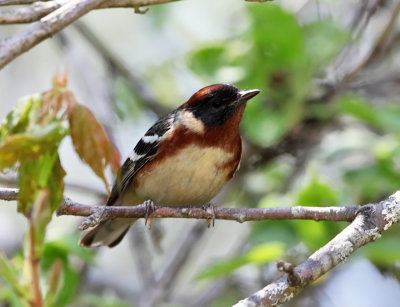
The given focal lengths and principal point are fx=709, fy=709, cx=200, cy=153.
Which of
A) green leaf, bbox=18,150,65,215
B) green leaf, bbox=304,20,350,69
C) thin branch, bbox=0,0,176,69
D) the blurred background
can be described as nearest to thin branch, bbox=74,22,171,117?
the blurred background

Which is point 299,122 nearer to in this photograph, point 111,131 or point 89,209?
point 111,131

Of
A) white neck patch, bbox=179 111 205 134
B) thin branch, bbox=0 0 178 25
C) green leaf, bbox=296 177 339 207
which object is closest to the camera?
thin branch, bbox=0 0 178 25

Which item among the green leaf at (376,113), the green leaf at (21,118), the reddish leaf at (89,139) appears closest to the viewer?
the green leaf at (21,118)

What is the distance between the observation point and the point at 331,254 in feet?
8.05

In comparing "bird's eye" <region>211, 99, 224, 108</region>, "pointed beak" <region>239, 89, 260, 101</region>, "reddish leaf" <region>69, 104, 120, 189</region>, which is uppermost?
"reddish leaf" <region>69, 104, 120, 189</region>

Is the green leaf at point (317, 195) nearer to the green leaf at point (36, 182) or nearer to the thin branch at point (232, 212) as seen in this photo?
the thin branch at point (232, 212)

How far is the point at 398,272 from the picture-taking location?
4.11 meters

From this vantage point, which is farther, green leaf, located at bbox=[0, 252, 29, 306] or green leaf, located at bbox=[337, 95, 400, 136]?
green leaf, located at bbox=[337, 95, 400, 136]

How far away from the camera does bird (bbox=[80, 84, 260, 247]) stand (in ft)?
13.8

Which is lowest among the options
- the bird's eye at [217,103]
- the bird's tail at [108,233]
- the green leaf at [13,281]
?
the bird's tail at [108,233]

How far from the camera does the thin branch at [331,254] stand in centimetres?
220

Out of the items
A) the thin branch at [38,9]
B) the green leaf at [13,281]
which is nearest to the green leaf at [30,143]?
the green leaf at [13,281]

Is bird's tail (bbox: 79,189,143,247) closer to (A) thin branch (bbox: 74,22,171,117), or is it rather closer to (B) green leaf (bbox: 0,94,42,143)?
(A) thin branch (bbox: 74,22,171,117)

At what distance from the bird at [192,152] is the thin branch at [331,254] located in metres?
1.54
